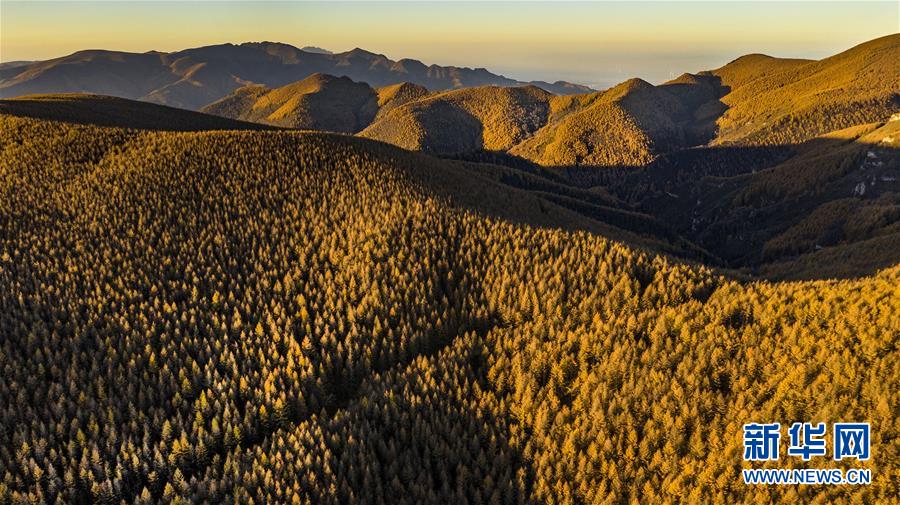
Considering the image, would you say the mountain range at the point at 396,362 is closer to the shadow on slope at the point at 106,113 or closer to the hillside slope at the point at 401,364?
the hillside slope at the point at 401,364

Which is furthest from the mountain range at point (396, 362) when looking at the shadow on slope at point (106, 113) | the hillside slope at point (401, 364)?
the shadow on slope at point (106, 113)

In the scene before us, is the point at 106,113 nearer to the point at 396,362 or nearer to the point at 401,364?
the point at 396,362

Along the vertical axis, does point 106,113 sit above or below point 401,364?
above

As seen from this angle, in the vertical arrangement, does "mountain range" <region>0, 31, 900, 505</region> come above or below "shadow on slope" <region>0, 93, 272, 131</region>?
below

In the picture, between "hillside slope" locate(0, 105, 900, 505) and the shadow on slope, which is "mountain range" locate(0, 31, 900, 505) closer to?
"hillside slope" locate(0, 105, 900, 505)


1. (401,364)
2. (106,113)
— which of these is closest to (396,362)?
(401,364)

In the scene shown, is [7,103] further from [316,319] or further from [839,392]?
[839,392]

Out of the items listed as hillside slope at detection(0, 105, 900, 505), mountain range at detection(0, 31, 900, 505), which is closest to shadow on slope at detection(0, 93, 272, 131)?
mountain range at detection(0, 31, 900, 505)

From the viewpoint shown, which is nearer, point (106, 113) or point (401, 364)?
point (401, 364)
